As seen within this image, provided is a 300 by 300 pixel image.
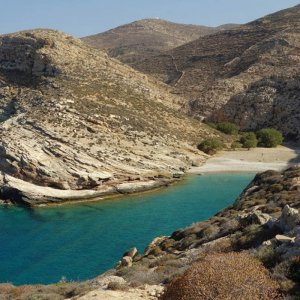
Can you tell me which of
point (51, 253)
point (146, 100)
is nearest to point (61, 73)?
point (146, 100)

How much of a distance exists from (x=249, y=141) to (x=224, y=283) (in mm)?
59698

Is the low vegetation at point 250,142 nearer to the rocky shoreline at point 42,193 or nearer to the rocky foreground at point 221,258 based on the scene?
the rocky shoreline at point 42,193

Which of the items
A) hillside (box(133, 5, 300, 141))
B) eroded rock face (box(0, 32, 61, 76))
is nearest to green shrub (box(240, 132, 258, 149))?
hillside (box(133, 5, 300, 141))

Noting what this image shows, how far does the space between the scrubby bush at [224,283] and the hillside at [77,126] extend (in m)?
35.1

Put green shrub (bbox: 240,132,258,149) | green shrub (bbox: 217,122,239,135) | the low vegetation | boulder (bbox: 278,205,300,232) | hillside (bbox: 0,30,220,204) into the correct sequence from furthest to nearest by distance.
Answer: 1. green shrub (bbox: 217,122,239,135)
2. green shrub (bbox: 240,132,258,149)
3. the low vegetation
4. hillside (bbox: 0,30,220,204)
5. boulder (bbox: 278,205,300,232)

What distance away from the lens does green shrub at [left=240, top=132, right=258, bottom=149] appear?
67062 millimetres

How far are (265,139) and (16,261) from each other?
47.9 meters

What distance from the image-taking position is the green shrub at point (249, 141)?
67.1 meters

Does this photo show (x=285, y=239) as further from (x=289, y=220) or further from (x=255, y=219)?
(x=255, y=219)

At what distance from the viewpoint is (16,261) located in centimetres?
2878

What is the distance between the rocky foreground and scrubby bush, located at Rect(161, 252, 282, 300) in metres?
0.03

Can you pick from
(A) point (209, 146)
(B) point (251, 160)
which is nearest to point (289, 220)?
(B) point (251, 160)

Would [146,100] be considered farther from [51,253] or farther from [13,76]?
[51,253]

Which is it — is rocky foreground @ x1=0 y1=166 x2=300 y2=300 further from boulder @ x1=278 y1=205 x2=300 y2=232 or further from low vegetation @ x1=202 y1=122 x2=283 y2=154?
low vegetation @ x1=202 y1=122 x2=283 y2=154
